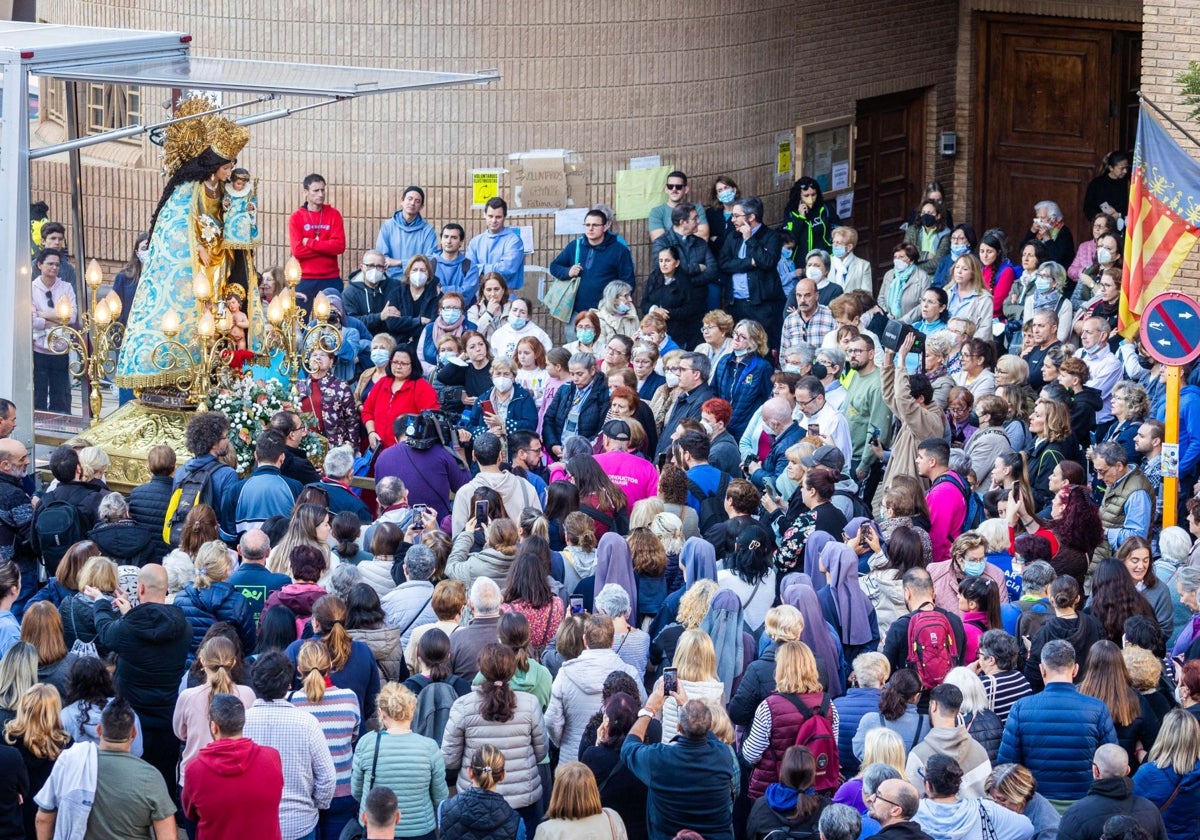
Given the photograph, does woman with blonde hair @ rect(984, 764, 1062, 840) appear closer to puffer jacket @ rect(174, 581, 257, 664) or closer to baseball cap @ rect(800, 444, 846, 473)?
baseball cap @ rect(800, 444, 846, 473)

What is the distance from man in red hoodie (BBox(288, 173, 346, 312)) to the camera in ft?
56.0

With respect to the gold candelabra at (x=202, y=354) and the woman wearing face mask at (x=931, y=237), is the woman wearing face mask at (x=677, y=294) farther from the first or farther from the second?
the gold candelabra at (x=202, y=354)

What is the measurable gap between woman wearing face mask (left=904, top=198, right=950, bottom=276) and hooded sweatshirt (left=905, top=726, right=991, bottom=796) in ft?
32.7

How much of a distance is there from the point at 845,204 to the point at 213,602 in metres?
12.4

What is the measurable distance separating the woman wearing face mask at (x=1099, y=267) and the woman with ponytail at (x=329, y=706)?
8.50m

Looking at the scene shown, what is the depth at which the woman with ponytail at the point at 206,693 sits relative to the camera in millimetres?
8586

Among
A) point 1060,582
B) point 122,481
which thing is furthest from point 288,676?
point 122,481

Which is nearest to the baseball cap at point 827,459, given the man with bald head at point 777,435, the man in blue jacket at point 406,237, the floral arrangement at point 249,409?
the man with bald head at point 777,435

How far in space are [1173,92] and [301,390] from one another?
7649 millimetres

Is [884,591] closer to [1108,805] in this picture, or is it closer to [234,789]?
[1108,805]

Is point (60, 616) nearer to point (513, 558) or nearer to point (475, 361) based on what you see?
point (513, 558)

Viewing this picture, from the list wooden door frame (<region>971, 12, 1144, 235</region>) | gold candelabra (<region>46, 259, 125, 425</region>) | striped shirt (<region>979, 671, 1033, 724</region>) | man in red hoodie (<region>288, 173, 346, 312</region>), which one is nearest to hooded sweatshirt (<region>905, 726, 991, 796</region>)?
striped shirt (<region>979, 671, 1033, 724</region>)

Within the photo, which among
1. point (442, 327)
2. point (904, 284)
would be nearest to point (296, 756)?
point (442, 327)

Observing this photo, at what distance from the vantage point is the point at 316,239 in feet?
56.1
